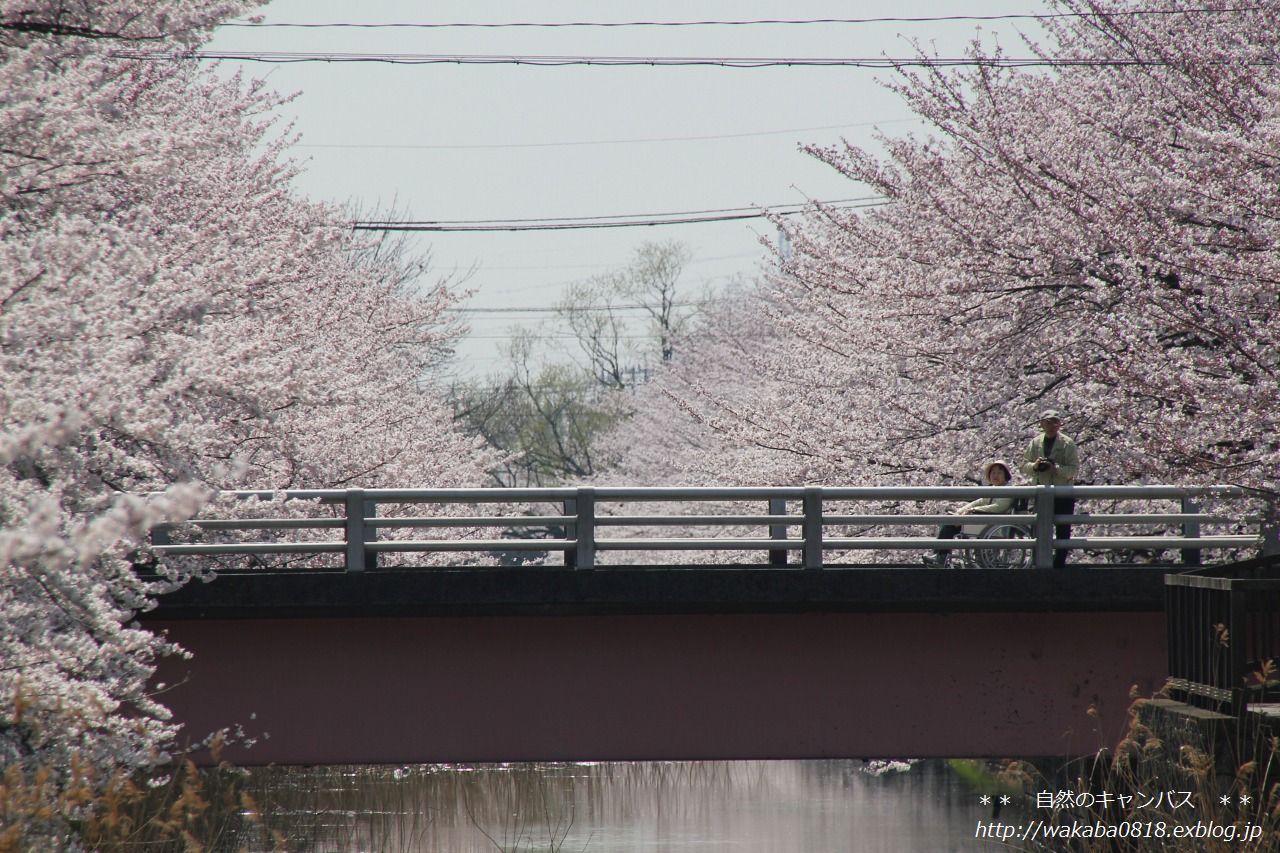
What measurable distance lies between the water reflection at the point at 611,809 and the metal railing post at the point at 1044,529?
7660 mm

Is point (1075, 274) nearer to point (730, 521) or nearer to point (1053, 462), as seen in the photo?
point (1053, 462)

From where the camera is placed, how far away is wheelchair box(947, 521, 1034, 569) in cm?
1216

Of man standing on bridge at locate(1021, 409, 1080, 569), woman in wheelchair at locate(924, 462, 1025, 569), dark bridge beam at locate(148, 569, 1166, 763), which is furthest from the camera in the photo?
man standing on bridge at locate(1021, 409, 1080, 569)

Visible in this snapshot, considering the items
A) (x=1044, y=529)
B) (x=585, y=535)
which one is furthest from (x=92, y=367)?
(x=1044, y=529)

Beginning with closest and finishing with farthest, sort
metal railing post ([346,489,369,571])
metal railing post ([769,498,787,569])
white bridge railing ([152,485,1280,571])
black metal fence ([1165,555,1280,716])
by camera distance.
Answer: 1. black metal fence ([1165,555,1280,716])
2. white bridge railing ([152,485,1280,571])
3. metal railing post ([346,489,369,571])
4. metal railing post ([769,498,787,569])

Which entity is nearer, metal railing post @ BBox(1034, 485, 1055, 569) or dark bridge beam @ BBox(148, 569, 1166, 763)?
dark bridge beam @ BBox(148, 569, 1166, 763)

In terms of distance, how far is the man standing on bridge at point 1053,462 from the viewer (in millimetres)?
12648

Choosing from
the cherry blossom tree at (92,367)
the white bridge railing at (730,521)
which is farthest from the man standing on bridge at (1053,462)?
the cherry blossom tree at (92,367)

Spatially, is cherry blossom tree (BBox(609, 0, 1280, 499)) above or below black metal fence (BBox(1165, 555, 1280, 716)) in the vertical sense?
above

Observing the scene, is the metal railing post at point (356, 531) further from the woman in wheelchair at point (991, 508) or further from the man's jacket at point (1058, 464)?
the man's jacket at point (1058, 464)

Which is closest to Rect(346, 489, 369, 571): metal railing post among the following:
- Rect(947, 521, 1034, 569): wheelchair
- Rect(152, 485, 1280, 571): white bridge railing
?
Rect(152, 485, 1280, 571): white bridge railing

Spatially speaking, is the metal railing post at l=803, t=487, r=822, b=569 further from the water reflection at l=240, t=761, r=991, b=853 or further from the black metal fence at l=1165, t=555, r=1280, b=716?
the water reflection at l=240, t=761, r=991, b=853

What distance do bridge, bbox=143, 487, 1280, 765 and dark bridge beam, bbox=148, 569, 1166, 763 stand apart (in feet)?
0.06

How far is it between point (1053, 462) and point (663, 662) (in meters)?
4.29
